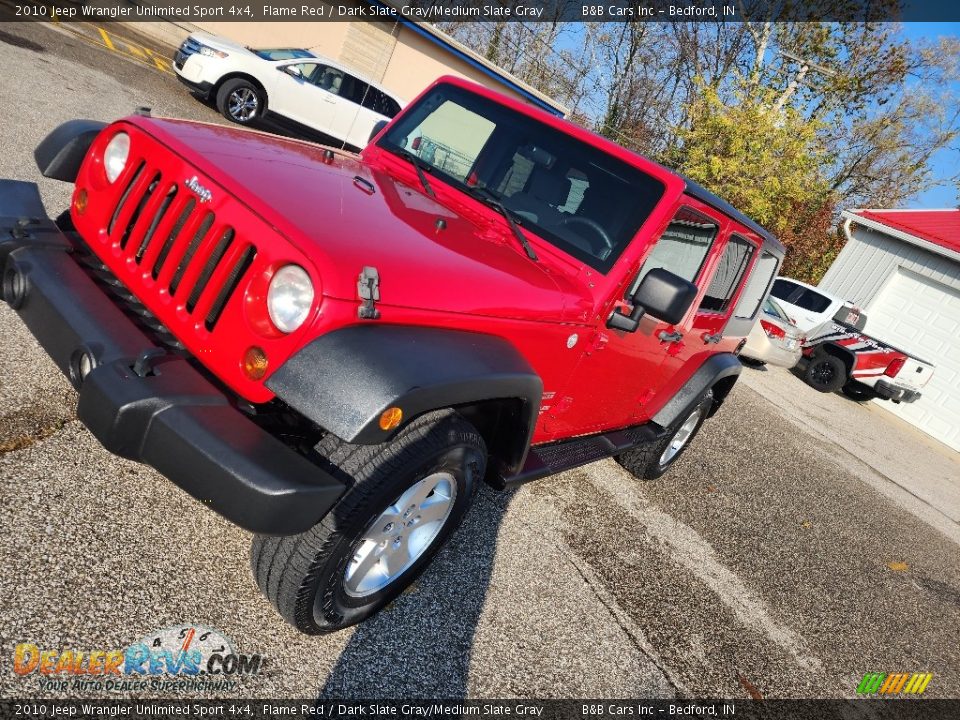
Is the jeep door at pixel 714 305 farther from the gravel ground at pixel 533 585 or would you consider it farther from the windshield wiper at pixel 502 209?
the windshield wiper at pixel 502 209

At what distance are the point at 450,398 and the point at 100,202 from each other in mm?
1612

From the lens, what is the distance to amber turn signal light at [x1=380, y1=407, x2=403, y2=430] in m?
1.94

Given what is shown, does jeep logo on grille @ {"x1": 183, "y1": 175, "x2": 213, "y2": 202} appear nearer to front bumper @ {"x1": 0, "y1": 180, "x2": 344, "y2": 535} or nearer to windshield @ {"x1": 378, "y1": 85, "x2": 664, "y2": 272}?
front bumper @ {"x1": 0, "y1": 180, "x2": 344, "y2": 535}

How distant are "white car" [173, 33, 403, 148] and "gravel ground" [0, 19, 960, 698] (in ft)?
17.2

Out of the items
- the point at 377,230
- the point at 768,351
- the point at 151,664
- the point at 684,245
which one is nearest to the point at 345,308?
the point at 377,230

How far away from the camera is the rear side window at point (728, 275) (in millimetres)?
4086

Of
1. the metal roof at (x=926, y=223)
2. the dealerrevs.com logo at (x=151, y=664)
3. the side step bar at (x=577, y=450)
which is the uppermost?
the metal roof at (x=926, y=223)

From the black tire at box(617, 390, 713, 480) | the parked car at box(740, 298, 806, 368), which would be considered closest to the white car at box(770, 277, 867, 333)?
the parked car at box(740, 298, 806, 368)

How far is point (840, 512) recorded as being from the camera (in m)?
6.30

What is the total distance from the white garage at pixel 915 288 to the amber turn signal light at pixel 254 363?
15164 mm

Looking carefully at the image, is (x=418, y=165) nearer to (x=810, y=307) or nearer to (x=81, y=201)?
(x=81, y=201)

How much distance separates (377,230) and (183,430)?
970mm

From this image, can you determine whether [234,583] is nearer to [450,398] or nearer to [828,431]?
[450,398]

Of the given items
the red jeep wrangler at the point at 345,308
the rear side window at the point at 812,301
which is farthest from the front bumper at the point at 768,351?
the red jeep wrangler at the point at 345,308
